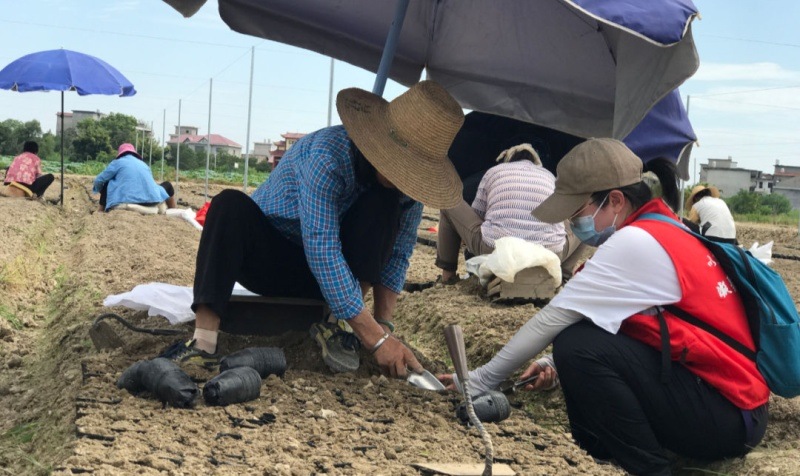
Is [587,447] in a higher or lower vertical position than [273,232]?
lower

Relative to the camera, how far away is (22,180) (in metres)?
13.6

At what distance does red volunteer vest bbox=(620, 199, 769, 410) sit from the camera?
2.65 meters

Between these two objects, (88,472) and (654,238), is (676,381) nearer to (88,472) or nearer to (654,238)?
(654,238)

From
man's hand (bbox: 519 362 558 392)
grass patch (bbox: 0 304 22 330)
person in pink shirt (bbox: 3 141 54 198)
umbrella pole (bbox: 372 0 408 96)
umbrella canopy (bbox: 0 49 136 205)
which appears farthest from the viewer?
person in pink shirt (bbox: 3 141 54 198)

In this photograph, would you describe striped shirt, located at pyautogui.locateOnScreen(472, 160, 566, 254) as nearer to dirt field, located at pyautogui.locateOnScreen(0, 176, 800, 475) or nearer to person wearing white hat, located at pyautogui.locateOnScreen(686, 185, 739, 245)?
dirt field, located at pyautogui.locateOnScreen(0, 176, 800, 475)

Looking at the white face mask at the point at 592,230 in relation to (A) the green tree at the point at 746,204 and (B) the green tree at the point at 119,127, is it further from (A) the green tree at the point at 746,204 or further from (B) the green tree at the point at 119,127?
(B) the green tree at the point at 119,127

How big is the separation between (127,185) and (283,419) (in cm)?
932

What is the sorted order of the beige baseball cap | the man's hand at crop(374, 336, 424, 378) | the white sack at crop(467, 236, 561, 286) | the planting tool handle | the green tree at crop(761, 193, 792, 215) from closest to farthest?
the planting tool handle → the beige baseball cap → the man's hand at crop(374, 336, 424, 378) → the white sack at crop(467, 236, 561, 286) → the green tree at crop(761, 193, 792, 215)

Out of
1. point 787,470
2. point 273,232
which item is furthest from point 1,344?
point 787,470

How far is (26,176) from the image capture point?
13.6 metres

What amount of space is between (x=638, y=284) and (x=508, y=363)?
20.7 inches

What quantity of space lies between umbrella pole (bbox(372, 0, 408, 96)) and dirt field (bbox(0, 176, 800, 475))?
122cm

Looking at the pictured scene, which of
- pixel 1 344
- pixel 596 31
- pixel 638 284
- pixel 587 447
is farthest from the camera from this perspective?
pixel 1 344

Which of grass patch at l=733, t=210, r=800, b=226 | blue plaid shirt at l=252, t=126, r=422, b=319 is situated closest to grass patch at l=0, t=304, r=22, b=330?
blue plaid shirt at l=252, t=126, r=422, b=319
